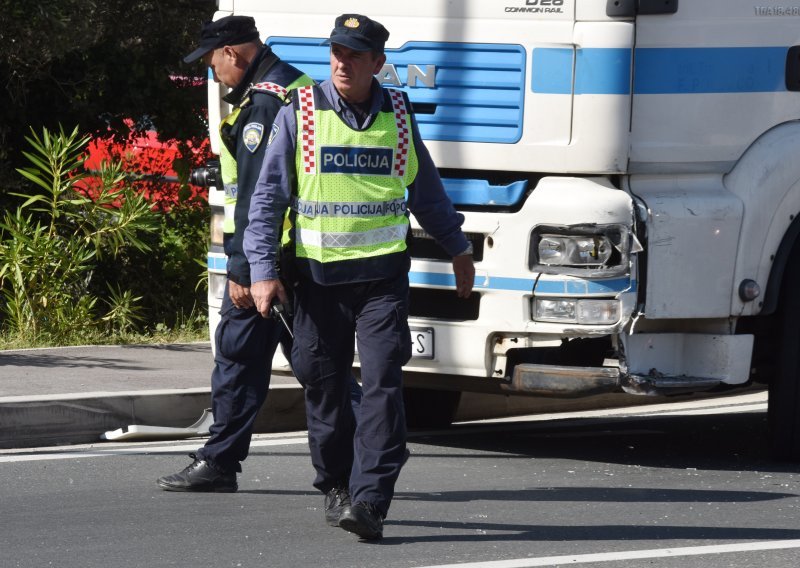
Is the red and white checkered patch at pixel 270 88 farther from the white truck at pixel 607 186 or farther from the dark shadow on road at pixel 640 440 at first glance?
the dark shadow on road at pixel 640 440

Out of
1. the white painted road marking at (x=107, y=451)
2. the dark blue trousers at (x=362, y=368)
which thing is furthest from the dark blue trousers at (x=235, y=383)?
the white painted road marking at (x=107, y=451)

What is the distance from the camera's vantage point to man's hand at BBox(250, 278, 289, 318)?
5387 mm

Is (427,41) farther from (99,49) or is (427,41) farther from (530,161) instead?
(99,49)

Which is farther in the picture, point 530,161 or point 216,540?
point 530,161

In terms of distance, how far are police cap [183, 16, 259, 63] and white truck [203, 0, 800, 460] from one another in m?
1.04

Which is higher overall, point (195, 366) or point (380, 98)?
point (380, 98)

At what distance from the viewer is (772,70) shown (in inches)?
275

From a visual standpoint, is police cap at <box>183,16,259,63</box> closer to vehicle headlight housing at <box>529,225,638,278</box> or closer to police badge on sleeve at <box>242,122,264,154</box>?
police badge on sleeve at <box>242,122,264,154</box>

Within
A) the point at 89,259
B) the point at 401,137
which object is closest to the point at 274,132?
the point at 401,137

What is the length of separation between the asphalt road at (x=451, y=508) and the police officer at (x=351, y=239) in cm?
37

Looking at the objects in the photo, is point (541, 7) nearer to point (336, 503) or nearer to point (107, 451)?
point (336, 503)

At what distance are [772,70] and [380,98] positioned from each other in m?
2.22

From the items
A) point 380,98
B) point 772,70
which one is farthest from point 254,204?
point 772,70

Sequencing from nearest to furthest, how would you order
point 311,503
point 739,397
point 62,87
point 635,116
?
point 311,503, point 635,116, point 739,397, point 62,87
